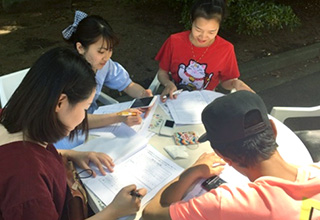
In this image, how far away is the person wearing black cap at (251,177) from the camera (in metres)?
1.11

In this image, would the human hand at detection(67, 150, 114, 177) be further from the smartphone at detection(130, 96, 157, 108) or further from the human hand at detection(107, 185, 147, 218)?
the smartphone at detection(130, 96, 157, 108)

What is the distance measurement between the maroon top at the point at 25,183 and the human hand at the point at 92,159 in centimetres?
36

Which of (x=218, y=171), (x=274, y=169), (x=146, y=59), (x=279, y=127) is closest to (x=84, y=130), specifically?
(x=218, y=171)

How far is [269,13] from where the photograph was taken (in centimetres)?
475

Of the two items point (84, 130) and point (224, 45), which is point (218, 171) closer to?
point (84, 130)

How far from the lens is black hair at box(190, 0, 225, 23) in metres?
2.37

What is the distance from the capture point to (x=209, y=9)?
7.80 feet

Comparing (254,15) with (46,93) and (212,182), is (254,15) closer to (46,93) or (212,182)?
(212,182)

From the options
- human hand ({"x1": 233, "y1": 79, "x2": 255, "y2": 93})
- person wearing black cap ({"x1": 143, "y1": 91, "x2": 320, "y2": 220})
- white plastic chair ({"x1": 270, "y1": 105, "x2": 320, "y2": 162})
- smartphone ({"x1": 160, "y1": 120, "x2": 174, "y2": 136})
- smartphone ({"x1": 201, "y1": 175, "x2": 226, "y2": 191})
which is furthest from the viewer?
human hand ({"x1": 233, "y1": 79, "x2": 255, "y2": 93})

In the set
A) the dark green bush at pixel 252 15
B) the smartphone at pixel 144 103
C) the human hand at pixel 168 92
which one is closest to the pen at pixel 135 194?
the smartphone at pixel 144 103

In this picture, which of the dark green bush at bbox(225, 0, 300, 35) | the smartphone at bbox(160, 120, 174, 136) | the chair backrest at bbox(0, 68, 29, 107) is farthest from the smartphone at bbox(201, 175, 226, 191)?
the dark green bush at bbox(225, 0, 300, 35)

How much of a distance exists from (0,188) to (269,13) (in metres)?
4.51

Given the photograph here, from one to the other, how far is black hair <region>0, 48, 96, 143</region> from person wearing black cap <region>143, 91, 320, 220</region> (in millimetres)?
532

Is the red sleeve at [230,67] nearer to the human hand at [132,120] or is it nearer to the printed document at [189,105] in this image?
the printed document at [189,105]
